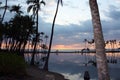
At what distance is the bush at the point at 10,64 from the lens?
65.4 feet

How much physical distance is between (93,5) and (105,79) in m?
3.10

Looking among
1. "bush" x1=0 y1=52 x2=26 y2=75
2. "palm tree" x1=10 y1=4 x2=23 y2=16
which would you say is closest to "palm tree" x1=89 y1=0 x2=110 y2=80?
"bush" x1=0 y1=52 x2=26 y2=75

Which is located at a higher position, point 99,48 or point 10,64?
point 99,48

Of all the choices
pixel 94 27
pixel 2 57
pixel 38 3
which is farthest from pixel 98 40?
pixel 38 3

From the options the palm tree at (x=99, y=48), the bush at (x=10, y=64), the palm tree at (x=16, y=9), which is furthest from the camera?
the palm tree at (x=16, y=9)

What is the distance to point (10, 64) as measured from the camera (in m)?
20.2

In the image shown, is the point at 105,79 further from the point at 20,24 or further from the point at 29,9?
the point at 20,24

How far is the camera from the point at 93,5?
1194 centimetres

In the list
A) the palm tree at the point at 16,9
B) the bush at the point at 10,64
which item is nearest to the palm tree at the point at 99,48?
the bush at the point at 10,64

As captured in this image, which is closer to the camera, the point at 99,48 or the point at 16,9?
the point at 99,48

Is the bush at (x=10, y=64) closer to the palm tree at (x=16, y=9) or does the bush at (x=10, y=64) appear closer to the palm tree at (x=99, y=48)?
the palm tree at (x=99, y=48)

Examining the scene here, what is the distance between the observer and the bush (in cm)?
1994

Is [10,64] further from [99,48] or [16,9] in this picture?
[16,9]

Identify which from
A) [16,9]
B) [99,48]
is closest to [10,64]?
[99,48]
